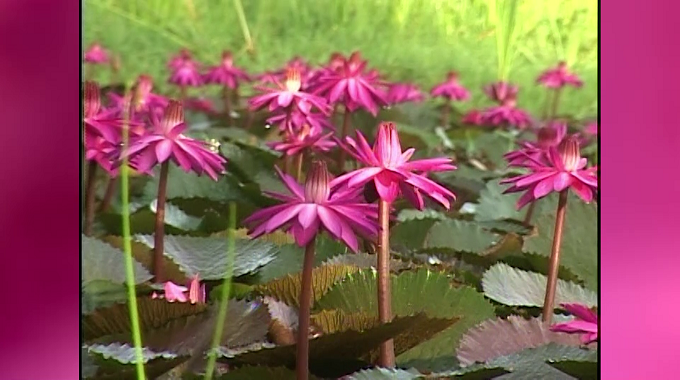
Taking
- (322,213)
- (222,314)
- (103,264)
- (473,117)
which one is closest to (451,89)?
(473,117)

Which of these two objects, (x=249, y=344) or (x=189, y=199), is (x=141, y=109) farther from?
(x=249, y=344)

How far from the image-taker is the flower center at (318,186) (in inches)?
50.3

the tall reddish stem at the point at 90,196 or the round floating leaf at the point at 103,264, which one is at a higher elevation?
the tall reddish stem at the point at 90,196

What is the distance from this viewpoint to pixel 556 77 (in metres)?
1.34

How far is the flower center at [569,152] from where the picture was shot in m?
1.33

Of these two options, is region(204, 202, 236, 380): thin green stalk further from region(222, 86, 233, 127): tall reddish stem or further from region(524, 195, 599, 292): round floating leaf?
region(524, 195, 599, 292): round floating leaf

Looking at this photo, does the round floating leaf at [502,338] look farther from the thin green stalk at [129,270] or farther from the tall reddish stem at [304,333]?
the thin green stalk at [129,270]

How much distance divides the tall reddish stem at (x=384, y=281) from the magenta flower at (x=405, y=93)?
0.16 m

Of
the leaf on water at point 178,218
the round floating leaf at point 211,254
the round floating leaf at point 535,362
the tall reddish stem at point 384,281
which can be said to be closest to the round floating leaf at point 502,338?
the round floating leaf at point 535,362

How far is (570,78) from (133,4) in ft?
2.25

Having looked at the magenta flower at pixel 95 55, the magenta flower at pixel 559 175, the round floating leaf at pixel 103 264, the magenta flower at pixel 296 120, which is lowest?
the round floating leaf at pixel 103 264

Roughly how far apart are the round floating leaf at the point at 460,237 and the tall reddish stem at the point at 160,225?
404mm

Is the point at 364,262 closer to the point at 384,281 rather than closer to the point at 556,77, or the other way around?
the point at 384,281
